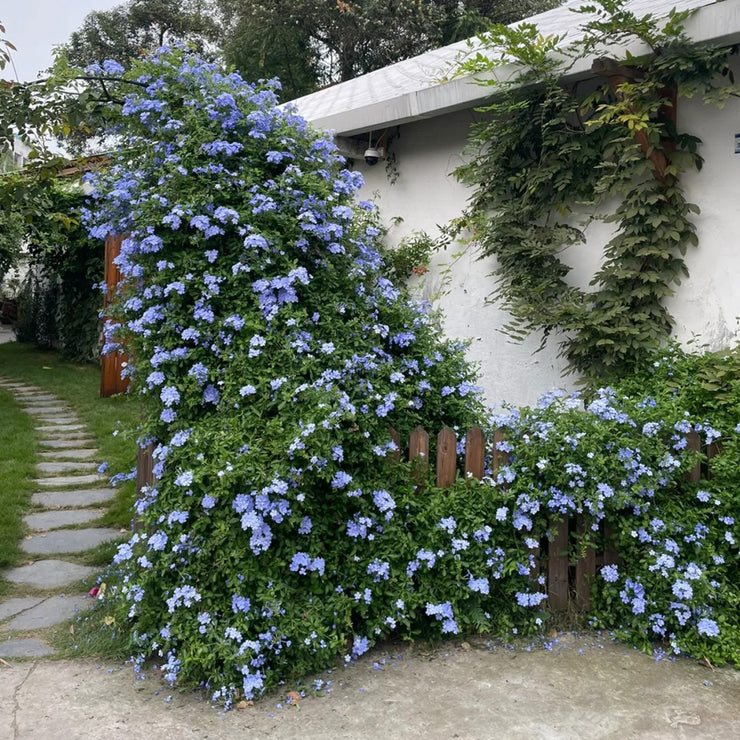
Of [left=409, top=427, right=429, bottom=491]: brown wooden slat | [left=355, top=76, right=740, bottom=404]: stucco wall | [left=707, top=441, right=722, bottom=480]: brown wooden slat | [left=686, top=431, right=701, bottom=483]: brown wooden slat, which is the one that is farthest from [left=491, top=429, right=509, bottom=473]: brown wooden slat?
[left=355, top=76, right=740, bottom=404]: stucco wall

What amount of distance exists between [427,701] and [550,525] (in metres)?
1.01

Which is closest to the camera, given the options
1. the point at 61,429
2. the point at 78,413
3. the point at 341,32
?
the point at 61,429

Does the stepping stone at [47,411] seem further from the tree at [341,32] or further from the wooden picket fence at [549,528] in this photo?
the tree at [341,32]

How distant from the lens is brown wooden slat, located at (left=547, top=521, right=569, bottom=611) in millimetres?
3270

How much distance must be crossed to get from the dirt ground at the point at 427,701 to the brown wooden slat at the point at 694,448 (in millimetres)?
821

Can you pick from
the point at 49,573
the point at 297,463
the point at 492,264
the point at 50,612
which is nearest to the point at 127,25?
the point at 492,264

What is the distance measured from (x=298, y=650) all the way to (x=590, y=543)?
53.9 inches

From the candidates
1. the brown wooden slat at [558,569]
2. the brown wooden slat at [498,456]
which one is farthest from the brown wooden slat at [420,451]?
the brown wooden slat at [558,569]

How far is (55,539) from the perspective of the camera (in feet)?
14.8

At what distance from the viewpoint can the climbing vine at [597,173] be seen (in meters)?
4.24

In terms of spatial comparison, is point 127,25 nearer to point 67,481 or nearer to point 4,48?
point 67,481

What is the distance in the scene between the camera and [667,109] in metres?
4.47

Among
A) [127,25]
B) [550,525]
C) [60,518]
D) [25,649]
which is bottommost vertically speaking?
[25,649]

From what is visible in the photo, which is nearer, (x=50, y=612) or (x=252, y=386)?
(x=252, y=386)
